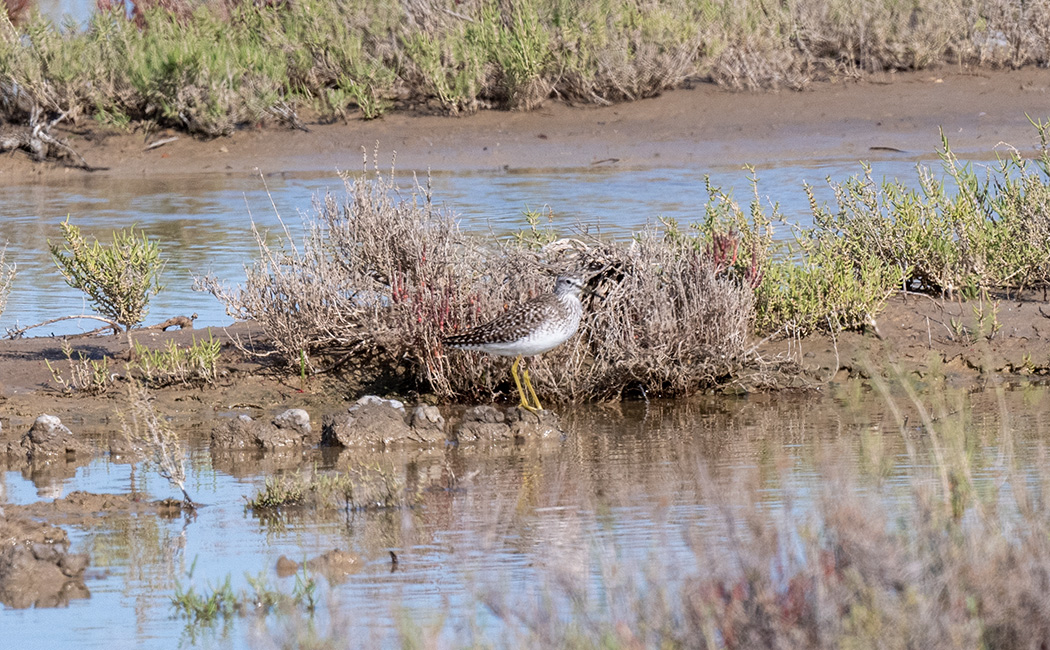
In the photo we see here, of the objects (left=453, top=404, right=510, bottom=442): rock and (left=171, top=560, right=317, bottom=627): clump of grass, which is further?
(left=453, top=404, right=510, bottom=442): rock

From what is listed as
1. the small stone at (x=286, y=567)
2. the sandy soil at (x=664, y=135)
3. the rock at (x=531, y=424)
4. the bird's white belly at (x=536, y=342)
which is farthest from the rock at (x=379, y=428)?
the sandy soil at (x=664, y=135)

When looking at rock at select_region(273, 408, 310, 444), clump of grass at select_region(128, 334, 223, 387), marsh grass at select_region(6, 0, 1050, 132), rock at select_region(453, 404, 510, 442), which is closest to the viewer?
rock at select_region(453, 404, 510, 442)

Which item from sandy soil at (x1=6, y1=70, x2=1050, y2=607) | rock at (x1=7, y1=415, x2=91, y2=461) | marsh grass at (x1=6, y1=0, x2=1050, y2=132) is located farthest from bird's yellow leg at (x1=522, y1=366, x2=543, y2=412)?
marsh grass at (x1=6, y1=0, x2=1050, y2=132)

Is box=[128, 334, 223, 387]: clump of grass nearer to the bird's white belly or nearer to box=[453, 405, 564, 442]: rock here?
box=[453, 405, 564, 442]: rock

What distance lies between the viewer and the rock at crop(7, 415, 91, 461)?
7.86 m

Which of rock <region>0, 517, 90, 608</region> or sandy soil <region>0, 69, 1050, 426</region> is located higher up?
rock <region>0, 517, 90, 608</region>

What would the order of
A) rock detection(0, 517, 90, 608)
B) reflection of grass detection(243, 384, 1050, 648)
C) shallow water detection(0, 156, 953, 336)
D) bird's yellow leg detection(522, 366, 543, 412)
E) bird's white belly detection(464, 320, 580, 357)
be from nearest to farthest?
reflection of grass detection(243, 384, 1050, 648), rock detection(0, 517, 90, 608), bird's white belly detection(464, 320, 580, 357), bird's yellow leg detection(522, 366, 543, 412), shallow water detection(0, 156, 953, 336)

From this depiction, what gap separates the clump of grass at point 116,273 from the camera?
32.5ft

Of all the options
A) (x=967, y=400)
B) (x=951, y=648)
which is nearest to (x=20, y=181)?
(x=967, y=400)

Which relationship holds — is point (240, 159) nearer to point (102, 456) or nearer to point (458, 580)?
point (102, 456)

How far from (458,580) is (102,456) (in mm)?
3298

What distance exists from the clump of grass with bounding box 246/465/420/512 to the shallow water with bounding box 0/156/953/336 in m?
4.45

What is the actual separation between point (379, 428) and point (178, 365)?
1774mm

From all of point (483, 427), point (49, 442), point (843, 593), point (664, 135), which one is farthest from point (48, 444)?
point (664, 135)
